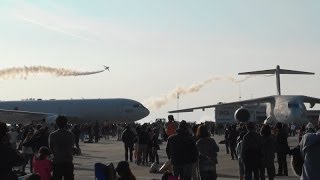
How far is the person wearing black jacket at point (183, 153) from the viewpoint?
12203 mm

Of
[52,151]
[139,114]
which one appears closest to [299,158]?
[52,151]

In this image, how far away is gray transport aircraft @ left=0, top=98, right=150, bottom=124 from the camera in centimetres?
6053

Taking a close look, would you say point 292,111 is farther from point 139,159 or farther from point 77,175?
point 77,175

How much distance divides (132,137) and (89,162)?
6.64ft

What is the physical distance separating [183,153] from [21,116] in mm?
52168

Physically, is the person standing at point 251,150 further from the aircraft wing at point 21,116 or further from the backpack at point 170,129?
the aircraft wing at point 21,116

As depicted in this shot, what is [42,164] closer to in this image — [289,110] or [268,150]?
[268,150]

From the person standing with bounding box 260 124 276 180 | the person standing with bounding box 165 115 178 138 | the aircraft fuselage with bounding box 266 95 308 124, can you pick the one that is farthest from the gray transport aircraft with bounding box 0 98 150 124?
the person standing with bounding box 260 124 276 180

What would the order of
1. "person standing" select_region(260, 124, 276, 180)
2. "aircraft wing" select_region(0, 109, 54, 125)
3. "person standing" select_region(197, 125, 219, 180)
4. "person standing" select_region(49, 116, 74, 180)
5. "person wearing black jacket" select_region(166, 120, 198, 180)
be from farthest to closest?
1. "aircraft wing" select_region(0, 109, 54, 125)
2. "person standing" select_region(260, 124, 276, 180)
3. "person standing" select_region(197, 125, 219, 180)
4. "person wearing black jacket" select_region(166, 120, 198, 180)
5. "person standing" select_region(49, 116, 74, 180)

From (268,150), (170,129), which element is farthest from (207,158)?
(170,129)

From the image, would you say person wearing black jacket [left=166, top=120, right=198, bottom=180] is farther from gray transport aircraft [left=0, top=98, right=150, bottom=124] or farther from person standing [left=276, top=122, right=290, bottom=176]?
gray transport aircraft [left=0, top=98, right=150, bottom=124]

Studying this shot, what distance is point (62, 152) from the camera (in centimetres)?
1188

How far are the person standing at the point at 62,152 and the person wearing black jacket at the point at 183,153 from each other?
2.00 meters

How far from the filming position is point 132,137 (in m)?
24.6
